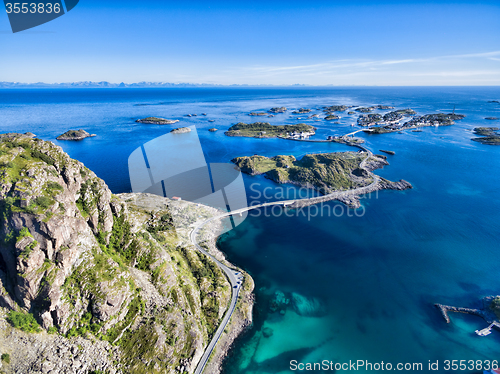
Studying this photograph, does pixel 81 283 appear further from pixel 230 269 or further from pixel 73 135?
pixel 73 135

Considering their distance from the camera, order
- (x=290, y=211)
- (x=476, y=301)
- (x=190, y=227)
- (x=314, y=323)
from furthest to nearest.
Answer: (x=290, y=211)
(x=190, y=227)
(x=476, y=301)
(x=314, y=323)

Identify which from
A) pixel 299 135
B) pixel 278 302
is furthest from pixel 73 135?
pixel 278 302

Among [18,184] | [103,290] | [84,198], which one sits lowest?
[103,290]

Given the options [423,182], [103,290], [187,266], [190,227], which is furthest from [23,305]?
[423,182]

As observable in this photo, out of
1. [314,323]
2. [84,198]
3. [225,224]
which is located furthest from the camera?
[225,224]

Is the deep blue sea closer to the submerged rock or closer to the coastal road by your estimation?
the submerged rock

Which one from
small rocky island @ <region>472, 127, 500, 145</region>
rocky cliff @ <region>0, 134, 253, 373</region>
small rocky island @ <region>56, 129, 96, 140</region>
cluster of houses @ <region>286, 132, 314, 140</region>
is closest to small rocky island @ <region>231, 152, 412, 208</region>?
cluster of houses @ <region>286, 132, 314, 140</region>

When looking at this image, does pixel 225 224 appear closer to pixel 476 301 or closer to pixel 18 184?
pixel 18 184

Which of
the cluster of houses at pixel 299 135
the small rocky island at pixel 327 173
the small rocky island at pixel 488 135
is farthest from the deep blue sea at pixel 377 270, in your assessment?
the small rocky island at pixel 488 135
